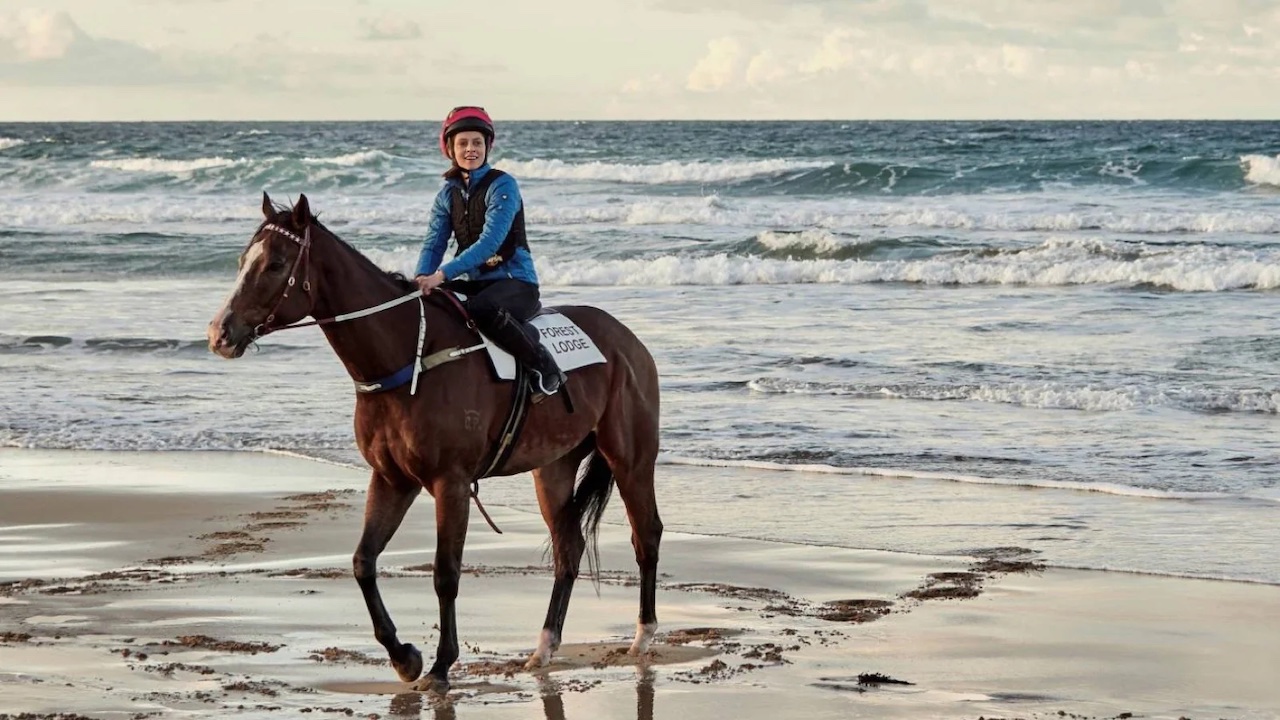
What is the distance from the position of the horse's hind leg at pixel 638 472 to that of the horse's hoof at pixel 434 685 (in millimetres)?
1098

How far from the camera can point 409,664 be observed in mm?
5832

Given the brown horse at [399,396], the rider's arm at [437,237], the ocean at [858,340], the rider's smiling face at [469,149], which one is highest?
the rider's smiling face at [469,149]

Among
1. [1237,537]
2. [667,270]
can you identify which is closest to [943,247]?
[667,270]

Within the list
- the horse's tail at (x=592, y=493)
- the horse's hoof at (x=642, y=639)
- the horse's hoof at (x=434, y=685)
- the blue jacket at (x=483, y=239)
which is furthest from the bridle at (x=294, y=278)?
the horse's hoof at (x=642, y=639)

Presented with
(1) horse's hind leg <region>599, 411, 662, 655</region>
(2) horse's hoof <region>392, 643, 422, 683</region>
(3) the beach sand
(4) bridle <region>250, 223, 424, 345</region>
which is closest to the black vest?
(4) bridle <region>250, 223, 424, 345</region>

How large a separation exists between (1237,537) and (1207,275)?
50.2 feet

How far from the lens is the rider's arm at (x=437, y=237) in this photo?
6.29 meters

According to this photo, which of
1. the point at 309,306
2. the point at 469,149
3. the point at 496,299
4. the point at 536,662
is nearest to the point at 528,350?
the point at 496,299

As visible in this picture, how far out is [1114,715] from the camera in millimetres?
5504

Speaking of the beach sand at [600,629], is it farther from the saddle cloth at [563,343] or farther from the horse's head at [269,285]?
the horse's head at [269,285]

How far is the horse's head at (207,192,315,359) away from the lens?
5375mm

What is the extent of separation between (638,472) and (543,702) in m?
1.31

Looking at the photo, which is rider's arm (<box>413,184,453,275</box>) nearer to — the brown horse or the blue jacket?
the blue jacket

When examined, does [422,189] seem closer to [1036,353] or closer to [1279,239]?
[1279,239]
